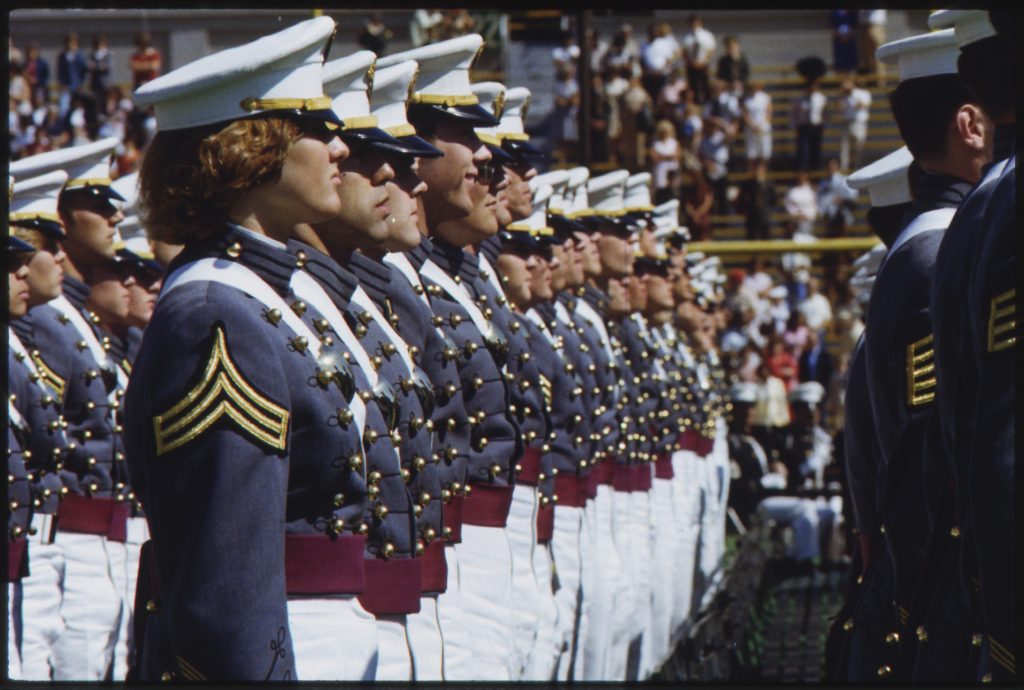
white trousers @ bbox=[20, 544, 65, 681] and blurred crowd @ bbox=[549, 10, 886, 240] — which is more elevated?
blurred crowd @ bbox=[549, 10, 886, 240]

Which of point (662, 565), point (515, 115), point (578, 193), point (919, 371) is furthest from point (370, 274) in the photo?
point (662, 565)

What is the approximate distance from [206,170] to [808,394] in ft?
55.4

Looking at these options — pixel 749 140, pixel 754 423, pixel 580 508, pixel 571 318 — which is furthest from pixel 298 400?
pixel 749 140

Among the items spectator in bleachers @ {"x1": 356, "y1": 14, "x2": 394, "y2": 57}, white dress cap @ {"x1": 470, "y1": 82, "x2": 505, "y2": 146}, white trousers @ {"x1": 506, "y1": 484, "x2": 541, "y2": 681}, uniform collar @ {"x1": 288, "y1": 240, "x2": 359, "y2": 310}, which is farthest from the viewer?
spectator in bleachers @ {"x1": 356, "y1": 14, "x2": 394, "y2": 57}

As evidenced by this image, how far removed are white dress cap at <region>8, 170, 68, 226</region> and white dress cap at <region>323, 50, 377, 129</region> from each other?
2.20 metres

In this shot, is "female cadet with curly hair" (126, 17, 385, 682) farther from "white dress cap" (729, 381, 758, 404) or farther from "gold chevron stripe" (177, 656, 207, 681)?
"white dress cap" (729, 381, 758, 404)

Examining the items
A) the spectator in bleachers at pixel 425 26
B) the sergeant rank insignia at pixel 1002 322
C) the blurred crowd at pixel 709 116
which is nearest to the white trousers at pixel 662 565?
the sergeant rank insignia at pixel 1002 322

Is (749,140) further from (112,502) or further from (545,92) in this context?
(112,502)

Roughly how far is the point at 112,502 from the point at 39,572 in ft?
2.84

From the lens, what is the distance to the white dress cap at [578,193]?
10.5 m

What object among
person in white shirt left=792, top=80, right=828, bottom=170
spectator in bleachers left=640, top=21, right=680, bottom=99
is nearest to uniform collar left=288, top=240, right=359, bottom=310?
spectator in bleachers left=640, top=21, right=680, bottom=99

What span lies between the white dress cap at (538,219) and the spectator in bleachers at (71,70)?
1921 cm

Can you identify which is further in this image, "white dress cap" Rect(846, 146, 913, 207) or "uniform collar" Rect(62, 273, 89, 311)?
"uniform collar" Rect(62, 273, 89, 311)

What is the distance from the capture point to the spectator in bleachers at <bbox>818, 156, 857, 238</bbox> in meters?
25.9
